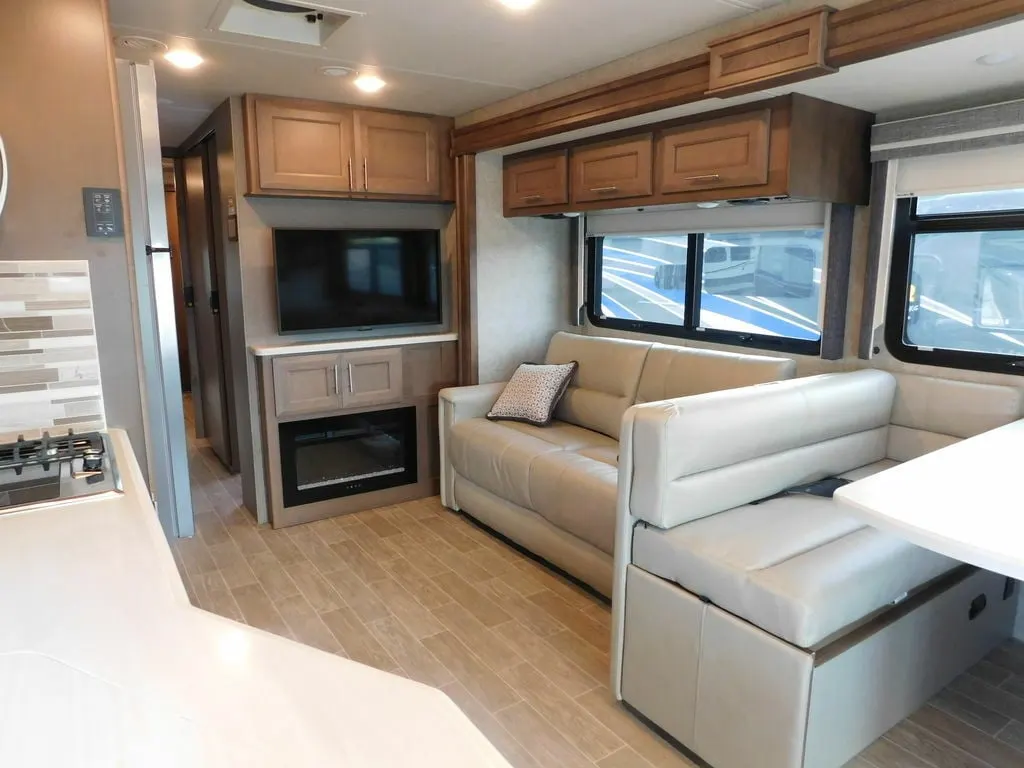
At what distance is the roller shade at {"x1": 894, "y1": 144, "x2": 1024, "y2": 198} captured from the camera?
2.43m

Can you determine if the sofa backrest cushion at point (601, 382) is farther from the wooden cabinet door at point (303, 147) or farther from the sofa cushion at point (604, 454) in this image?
the wooden cabinet door at point (303, 147)

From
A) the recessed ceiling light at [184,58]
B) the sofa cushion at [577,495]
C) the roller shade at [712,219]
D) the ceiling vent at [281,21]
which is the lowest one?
the sofa cushion at [577,495]

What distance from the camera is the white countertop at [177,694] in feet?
2.29

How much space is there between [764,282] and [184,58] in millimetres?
2776

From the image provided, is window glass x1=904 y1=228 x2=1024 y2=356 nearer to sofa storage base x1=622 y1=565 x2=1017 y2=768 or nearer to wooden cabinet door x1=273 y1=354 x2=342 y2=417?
sofa storage base x1=622 y1=565 x2=1017 y2=768

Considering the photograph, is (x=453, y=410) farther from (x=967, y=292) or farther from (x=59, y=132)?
(x=967, y=292)

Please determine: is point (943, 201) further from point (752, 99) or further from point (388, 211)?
point (388, 211)

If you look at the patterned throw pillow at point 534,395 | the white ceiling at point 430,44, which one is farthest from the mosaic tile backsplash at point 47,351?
the patterned throw pillow at point 534,395

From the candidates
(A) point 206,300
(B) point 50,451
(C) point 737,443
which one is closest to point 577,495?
(C) point 737,443

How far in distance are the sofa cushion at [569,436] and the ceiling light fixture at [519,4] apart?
6.11 ft

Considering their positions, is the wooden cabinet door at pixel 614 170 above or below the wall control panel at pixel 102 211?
above

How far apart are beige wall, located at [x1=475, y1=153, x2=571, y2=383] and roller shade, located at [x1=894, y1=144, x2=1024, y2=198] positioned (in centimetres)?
198

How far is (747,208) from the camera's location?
3203 millimetres

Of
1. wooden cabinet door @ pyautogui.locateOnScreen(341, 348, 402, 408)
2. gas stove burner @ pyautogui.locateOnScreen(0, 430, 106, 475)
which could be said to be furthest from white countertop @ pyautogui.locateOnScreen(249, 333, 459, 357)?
gas stove burner @ pyautogui.locateOnScreen(0, 430, 106, 475)
